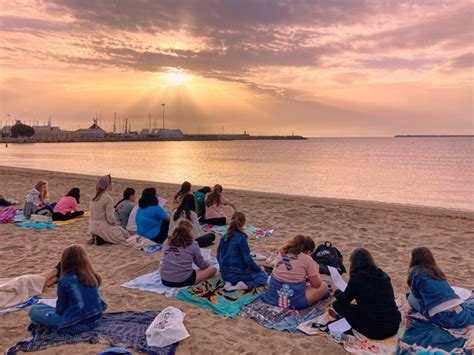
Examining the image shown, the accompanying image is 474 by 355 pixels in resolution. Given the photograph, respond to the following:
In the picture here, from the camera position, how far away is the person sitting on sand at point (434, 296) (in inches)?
156

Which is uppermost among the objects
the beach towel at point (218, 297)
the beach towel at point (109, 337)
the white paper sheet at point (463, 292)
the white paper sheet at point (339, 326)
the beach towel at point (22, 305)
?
the white paper sheet at point (463, 292)

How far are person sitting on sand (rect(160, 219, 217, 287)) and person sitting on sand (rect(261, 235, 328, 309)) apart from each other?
123cm

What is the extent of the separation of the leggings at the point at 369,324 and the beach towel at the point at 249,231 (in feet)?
14.8

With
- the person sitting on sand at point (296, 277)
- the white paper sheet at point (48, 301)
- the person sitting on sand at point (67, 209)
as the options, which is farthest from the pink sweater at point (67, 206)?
the person sitting on sand at point (296, 277)

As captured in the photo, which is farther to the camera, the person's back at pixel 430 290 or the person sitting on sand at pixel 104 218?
the person sitting on sand at pixel 104 218

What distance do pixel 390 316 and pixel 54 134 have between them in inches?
8229

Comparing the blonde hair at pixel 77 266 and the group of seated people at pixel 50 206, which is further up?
the blonde hair at pixel 77 266

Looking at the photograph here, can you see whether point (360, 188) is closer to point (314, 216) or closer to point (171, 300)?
point (314, 216)

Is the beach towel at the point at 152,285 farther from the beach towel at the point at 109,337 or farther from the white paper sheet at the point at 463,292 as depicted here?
the white paper sheet at the point at 463,292

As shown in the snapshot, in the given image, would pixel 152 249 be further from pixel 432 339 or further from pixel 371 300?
pixel 432 339

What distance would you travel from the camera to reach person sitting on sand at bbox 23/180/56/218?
9.90 meters

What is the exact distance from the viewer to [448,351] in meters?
3.75

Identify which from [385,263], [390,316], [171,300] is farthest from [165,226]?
[390,316]

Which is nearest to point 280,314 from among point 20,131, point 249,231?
point 249,231
